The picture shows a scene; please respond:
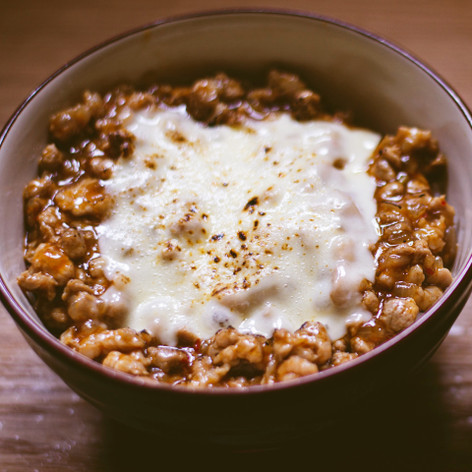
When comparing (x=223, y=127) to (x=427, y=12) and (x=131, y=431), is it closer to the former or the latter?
(x=131, y=431)

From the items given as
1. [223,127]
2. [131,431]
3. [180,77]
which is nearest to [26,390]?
[131,431]

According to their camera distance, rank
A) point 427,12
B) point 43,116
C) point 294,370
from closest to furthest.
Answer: point 294,370 → point 43,116 → point 427,12

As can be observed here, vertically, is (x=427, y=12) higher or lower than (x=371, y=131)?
higher

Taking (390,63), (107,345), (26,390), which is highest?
(390,63)

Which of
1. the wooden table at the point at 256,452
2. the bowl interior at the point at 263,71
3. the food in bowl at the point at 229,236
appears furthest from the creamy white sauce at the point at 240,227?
the wooden table at the point at 256,452

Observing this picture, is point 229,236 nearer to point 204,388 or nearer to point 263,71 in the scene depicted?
point 204,388

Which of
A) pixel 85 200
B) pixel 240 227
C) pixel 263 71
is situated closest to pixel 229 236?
pixel 240 227
